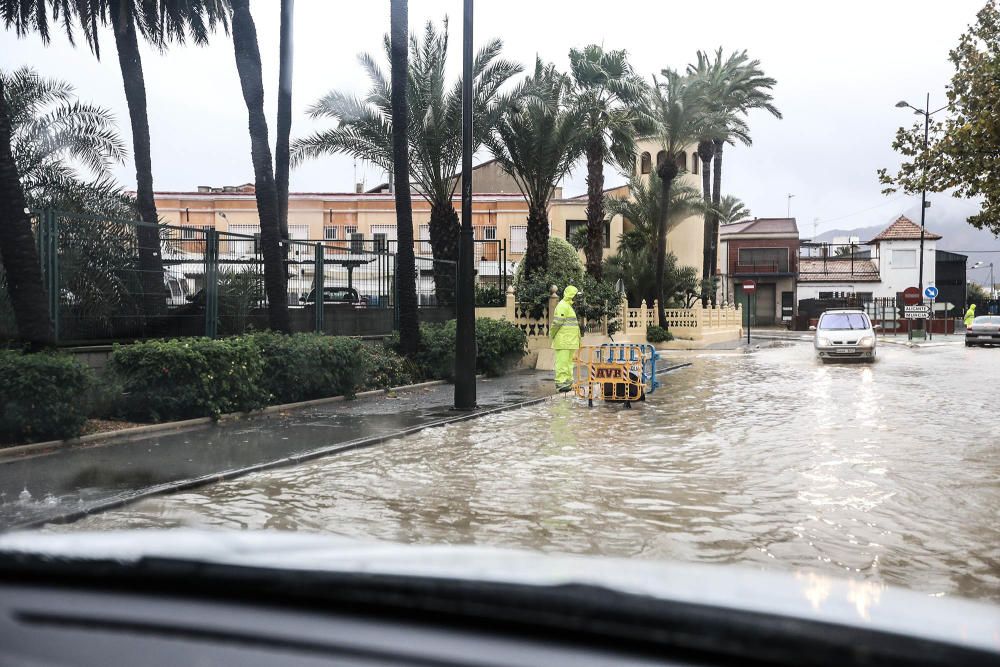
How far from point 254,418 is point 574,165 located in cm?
2185

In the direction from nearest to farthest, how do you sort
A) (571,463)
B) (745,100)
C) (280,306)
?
(571,463)
(280,306)
(745,100)

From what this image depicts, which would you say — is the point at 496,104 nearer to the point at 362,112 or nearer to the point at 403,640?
the point at 362,112

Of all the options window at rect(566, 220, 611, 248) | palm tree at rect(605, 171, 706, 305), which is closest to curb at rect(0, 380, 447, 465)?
palm tree at rect(605, 171, 706, 305)

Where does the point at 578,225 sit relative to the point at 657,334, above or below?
above

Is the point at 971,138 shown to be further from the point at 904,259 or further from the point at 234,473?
the point at 904,259

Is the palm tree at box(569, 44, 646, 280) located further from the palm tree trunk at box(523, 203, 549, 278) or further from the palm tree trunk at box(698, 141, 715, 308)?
the palm tree trunk at box(698, 141, 715, 308)

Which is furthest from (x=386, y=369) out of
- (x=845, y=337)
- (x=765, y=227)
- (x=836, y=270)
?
(x=836, y=270)

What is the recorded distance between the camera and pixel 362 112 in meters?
25.5

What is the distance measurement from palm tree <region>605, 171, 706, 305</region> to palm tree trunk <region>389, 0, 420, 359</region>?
87.4 feet

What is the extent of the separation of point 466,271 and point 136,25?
40.7 ft

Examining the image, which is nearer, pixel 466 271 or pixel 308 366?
pixel 466 271

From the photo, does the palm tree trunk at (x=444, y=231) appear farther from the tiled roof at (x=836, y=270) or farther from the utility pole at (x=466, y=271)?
the tiled roof at (x=836, y=270)

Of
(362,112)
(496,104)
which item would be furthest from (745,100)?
(362,112)

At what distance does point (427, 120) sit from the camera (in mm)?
25594
